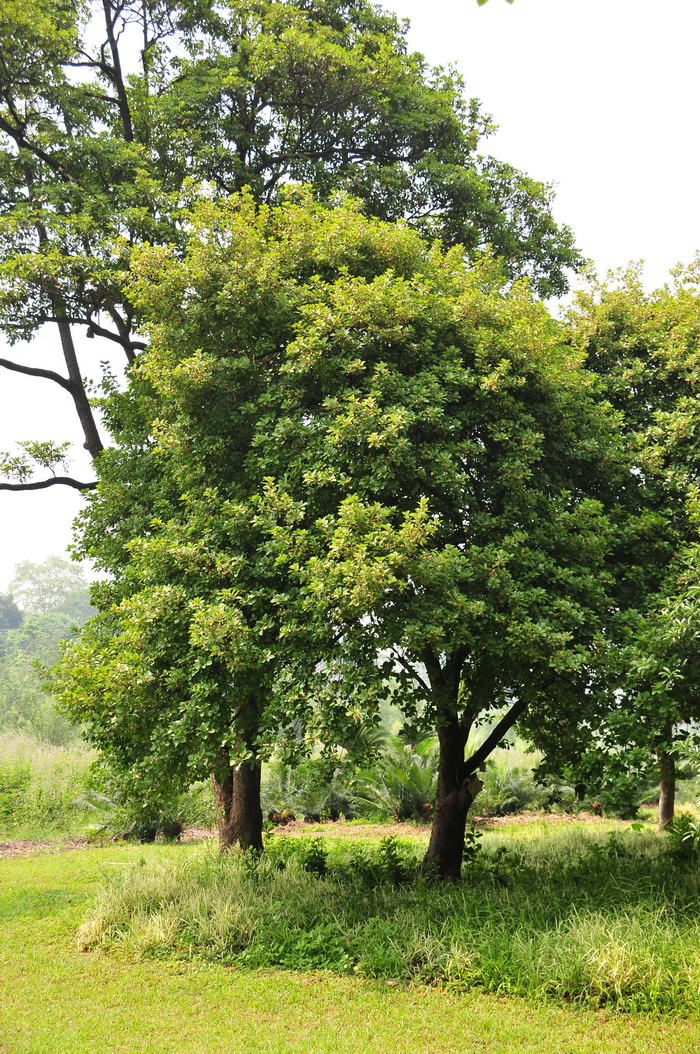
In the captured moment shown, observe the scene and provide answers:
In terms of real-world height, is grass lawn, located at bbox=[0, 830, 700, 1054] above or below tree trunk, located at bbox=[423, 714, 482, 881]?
below

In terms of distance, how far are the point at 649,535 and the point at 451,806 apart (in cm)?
391

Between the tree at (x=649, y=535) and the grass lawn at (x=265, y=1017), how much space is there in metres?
2.29

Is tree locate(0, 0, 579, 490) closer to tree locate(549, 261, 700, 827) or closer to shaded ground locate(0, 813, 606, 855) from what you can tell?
tree locate(549, 261, 700, 827)

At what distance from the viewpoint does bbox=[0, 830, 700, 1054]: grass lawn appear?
5328mm

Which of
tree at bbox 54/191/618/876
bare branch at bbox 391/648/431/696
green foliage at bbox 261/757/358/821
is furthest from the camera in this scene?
green foliage at bbox 261/757/358/821

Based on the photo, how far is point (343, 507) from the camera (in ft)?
23.0

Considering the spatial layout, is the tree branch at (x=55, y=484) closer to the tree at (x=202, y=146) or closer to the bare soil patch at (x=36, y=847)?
the tree at (x=202, y=146)

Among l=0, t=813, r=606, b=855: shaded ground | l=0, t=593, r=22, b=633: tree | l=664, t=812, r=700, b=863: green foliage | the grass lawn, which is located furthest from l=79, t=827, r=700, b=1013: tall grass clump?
l=0, t=593, r=22, b=633: tree

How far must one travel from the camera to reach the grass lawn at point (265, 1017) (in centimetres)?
533

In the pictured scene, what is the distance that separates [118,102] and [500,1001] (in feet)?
45.3

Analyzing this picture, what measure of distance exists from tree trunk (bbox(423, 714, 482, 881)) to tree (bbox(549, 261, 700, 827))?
3.72ft

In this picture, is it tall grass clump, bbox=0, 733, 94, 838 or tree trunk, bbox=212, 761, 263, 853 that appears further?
tall grass clump, bbox=0, 733, 94, 838

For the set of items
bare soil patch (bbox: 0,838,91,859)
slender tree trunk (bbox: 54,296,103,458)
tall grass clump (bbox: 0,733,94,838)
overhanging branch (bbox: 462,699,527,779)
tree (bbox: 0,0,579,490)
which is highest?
tree (bbox: 0,0,579,490)

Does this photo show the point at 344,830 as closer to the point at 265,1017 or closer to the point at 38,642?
the point at 265,1017
